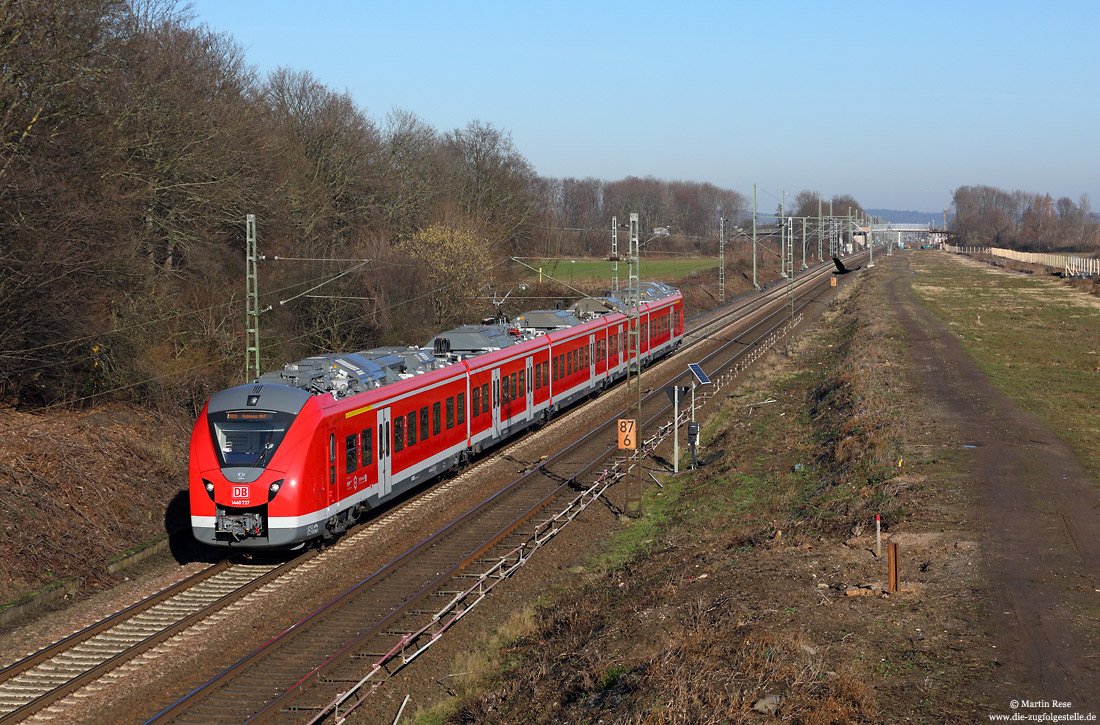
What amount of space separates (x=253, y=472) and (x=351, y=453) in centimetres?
238

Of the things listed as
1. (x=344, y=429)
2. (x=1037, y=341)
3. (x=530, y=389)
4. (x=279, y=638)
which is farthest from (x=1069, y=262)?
(x=279, y=638)

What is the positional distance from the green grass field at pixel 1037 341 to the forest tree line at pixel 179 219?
2432 cm

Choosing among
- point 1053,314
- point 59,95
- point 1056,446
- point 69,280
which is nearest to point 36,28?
point 59,95

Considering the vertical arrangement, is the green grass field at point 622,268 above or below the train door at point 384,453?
Answer: above

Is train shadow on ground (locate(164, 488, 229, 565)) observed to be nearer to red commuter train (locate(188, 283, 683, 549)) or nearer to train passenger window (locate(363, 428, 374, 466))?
red commuter train (locate(188, 283, 683, 549))

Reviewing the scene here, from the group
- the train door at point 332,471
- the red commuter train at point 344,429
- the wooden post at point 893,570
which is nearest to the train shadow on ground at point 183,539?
the red commuter train at point 344,429

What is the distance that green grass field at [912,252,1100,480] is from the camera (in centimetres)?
2948

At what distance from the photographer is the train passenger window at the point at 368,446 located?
64.0 feet

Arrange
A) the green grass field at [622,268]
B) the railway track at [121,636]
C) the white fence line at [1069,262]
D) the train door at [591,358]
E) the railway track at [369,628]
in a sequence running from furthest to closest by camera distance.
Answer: the white fence line at [1069,262] < the green grass field at [622,268] < the train door at [591,358] < the railway track at [121,636] < the railway track at [369,628]

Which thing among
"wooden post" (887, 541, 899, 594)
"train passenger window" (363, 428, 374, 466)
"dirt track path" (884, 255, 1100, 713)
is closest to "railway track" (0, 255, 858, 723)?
"train passenger window" (363, 428, 374, 466)

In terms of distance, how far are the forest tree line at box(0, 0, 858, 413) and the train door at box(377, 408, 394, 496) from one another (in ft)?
32.3

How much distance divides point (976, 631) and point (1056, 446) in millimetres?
14057

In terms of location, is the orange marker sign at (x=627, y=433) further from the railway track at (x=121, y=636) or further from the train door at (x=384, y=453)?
the railway track at (x=121, y=636)

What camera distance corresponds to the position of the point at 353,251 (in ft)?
168
